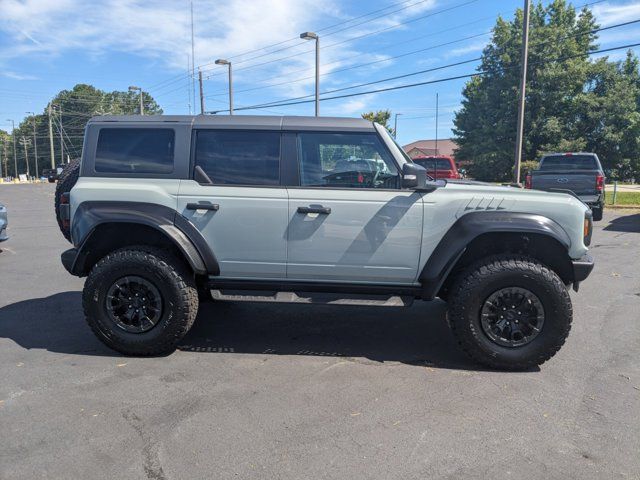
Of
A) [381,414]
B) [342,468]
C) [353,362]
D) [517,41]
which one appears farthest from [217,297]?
[517,41]

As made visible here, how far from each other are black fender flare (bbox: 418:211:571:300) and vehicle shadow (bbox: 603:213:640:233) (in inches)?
411

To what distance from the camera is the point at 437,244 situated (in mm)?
4160

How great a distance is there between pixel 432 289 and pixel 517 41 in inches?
1387

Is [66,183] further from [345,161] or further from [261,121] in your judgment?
[345,161]

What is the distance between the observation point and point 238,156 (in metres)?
4.36

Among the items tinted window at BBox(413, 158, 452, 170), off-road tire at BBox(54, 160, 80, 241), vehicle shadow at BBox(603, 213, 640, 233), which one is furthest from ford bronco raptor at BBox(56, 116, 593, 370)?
tinted window at BBox(413, 158, 452, 170)

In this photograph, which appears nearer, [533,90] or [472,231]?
[472,231]

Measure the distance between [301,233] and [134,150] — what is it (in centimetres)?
162

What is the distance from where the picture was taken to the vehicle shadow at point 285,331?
4.53m

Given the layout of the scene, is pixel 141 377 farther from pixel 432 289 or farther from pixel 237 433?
pixel 432 289

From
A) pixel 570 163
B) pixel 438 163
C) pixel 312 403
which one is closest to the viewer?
pixel 312 403

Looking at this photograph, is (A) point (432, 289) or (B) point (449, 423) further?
(A) point (432, 289)

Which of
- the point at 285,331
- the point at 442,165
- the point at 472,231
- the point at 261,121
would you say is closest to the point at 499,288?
the point at 472,231

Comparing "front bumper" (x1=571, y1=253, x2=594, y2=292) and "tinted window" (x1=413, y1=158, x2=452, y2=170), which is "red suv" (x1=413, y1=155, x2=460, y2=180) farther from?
"front bumper" (x1=571, y1=253, x2=594, y2=292)
